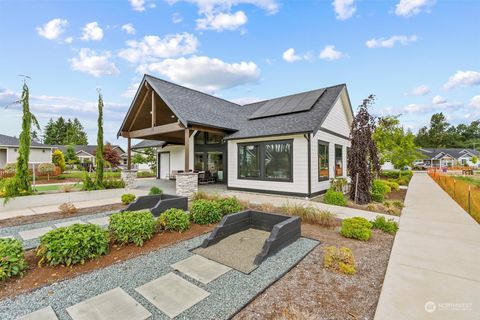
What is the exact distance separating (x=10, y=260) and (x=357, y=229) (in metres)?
5.76

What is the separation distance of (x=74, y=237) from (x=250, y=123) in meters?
9.32

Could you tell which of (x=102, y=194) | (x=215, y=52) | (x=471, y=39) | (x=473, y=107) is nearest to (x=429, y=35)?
(x=471, y=39)

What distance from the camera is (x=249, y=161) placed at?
407 inches

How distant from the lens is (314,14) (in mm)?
9820

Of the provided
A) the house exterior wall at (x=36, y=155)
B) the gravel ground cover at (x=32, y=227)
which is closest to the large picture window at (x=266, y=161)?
the gravel ground cover at (x=32, y=227)

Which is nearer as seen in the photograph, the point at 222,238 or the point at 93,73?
the point at 222,238

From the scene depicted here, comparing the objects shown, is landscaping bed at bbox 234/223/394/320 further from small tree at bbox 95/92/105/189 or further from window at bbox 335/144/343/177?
small tree at bbox 95/92/105/189

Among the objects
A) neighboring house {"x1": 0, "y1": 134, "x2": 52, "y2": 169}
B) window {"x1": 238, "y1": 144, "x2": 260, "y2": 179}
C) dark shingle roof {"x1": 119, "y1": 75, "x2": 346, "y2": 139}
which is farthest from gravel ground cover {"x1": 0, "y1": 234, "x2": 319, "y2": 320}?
neighboring house {"x1": 0, "y1": 134, "x2": 52, "y2": 169}

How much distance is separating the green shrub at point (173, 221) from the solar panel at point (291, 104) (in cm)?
779

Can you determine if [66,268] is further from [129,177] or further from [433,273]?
[129,177]

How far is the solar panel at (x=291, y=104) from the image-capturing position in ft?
34.5

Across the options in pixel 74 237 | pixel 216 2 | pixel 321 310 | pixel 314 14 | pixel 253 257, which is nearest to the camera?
pixel 321 310

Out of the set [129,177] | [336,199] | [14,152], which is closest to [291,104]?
[336,199]

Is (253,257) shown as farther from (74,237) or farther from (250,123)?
(250,123)
